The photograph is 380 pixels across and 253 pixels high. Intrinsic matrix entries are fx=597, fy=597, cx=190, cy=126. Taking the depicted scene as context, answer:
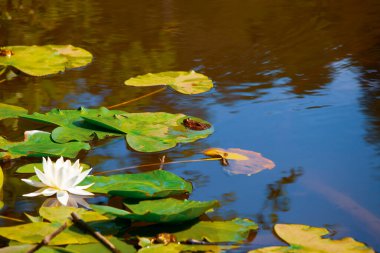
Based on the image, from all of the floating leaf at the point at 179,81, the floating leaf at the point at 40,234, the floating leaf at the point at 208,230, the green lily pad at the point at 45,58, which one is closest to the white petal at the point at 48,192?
the floating leaf at the point at 40,234

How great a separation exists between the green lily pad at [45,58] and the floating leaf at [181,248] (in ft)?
3.71

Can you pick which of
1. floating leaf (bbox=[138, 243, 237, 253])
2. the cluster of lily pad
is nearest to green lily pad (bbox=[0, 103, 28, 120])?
the cluster of lily pad

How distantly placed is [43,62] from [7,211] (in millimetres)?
976

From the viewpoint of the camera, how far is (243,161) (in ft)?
4.27

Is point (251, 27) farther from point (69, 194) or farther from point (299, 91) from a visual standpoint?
point (69, 194)

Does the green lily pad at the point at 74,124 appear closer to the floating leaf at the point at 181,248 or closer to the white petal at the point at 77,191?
the white petal at the point at 77,191

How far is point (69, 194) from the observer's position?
46.6 inches

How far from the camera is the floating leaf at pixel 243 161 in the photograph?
1.27 meters

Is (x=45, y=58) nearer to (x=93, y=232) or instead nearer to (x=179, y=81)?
(x=179, y=81)

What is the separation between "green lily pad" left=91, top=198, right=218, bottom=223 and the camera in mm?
989

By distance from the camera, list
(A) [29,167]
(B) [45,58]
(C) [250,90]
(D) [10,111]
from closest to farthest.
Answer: (A) [29,167]
(D) [10,111]
(C) [250,90]
(B) [45,58]

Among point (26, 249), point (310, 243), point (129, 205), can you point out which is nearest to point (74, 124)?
point (129, 205)

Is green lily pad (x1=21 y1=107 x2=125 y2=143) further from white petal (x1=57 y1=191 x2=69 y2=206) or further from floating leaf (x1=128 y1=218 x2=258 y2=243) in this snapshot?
floating leaf (x1=128 y1=218 x2=258 y2=243)

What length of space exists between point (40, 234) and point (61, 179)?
0.53 feet
